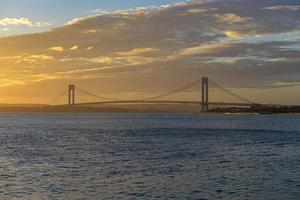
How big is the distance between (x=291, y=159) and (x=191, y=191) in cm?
1326

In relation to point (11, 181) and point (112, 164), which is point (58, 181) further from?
point (112, 164)

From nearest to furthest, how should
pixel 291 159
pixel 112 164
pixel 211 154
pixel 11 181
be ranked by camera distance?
pixel 11 181, pixel 112 164, pixel 291 159, pixel 211 154

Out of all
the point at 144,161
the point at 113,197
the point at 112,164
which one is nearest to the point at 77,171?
the point at 112,164

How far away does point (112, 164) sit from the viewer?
27.8 meters

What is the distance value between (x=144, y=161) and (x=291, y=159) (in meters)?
8.42

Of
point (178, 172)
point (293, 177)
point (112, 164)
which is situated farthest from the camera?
point (112, 164)

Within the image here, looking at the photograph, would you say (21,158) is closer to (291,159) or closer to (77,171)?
(77,171)

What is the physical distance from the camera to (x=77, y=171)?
2480cm

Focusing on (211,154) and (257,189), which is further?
(211,154)

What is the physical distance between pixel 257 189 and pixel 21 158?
1586 centimetres

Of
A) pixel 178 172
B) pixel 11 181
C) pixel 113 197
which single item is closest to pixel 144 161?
pixel 178 172

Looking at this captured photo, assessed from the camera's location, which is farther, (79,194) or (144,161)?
(144,161)

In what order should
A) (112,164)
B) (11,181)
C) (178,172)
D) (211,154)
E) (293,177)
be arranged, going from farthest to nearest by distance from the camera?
(211,154) < (112,164) < (178,172) < (293,177) < (11,181)

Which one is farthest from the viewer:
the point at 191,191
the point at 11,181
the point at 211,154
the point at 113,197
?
the point at 211,154
